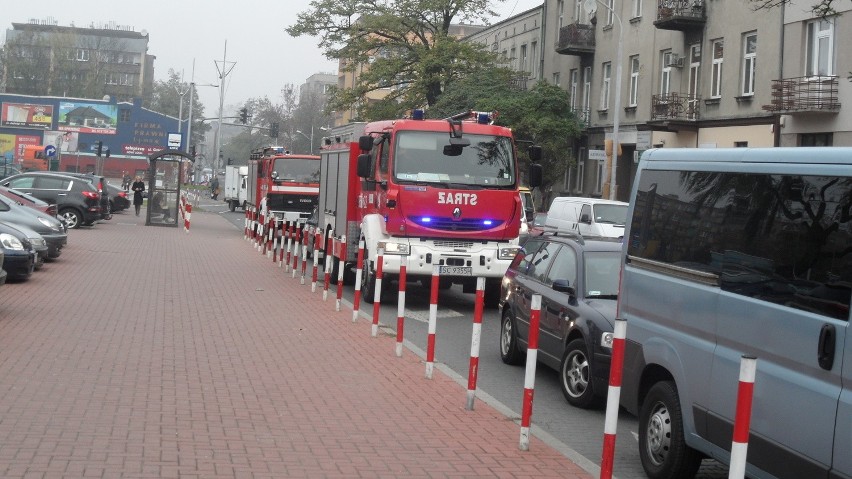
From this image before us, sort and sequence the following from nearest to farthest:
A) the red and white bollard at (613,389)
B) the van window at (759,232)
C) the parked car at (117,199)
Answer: the van window at (759,232), the red and white bollard at (613,389), the parked car at (117,199)

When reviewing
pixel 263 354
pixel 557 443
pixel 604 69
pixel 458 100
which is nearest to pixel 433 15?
pixel 458 100

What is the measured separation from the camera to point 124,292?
681 inches

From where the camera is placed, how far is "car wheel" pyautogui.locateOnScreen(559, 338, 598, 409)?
950 centimetres

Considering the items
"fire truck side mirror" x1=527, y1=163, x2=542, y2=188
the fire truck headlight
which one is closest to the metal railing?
"fire truck side mirror" x1=527, y1=163, x2=542, y2=188

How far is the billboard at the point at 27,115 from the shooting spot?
10831cm

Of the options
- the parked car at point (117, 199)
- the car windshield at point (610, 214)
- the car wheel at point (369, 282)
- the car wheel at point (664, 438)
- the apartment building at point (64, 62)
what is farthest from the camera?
the apartment building at point (64, 62)

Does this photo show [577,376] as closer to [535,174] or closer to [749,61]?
[535,174]

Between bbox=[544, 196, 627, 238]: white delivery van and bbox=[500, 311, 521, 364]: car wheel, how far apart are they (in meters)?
14.3

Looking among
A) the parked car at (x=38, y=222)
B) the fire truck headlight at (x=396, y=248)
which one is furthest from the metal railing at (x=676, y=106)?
the fire truck headlight at (x=396, y=248)

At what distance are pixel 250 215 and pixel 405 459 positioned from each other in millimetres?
30625

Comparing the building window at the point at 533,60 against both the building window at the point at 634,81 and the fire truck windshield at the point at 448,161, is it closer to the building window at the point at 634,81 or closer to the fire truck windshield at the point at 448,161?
the building window at the point at 634,81

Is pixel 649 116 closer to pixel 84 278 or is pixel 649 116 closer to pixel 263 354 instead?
pixel 84 278

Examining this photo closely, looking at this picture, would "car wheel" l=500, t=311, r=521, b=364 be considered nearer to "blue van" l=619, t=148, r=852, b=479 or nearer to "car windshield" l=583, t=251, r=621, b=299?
"car windshield" l=583, t=251, r=621, b=299

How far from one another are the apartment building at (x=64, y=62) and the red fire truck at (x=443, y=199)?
105982 millimetres
